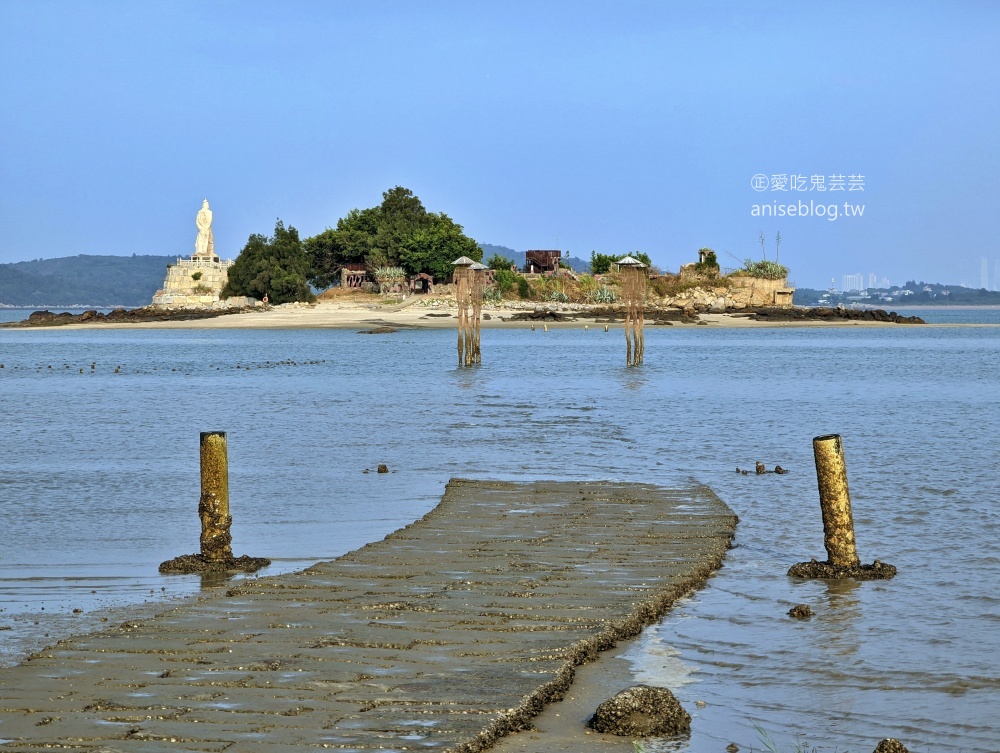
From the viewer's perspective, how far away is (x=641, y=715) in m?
6.82

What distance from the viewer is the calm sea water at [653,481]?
26.7 feet

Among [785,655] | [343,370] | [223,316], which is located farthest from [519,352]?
[785,655]

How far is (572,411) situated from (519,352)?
34.6 m

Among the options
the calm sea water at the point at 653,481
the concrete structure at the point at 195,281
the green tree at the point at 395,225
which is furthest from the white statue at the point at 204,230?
the calm sea water at the point at 653,481

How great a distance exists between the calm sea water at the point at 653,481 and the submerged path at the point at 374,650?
0.63 metres

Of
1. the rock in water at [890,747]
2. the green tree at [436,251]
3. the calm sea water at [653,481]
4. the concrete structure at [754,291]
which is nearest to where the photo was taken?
the rock in water at [890,747]

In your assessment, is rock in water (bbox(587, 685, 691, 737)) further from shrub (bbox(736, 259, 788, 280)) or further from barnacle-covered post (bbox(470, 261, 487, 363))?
shrub (bbox(736, 259, 788, 280))

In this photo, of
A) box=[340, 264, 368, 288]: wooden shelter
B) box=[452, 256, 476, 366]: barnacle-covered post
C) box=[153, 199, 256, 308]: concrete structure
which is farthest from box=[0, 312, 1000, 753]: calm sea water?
Result: box=[153, 199, 256, 308]: concrete structure

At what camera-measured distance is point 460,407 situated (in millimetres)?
31250

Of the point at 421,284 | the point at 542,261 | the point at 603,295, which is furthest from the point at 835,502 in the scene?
the point at 542,261

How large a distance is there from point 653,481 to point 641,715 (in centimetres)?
1041

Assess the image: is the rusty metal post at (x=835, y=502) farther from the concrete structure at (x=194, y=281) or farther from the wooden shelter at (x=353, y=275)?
the concrete structure at (x=194, y=281)

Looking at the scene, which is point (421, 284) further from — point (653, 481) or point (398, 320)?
point (653, 481)

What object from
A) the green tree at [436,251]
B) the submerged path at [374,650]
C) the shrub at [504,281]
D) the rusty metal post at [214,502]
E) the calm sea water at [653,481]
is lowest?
the calm sea water at [653,481]
